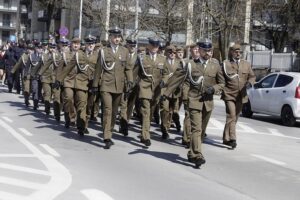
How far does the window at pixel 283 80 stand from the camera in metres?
17.1

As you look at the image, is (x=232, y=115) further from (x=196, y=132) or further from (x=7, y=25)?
(x=7, y=25)

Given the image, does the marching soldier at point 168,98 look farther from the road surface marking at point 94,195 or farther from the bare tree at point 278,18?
the bare tree at point 278,18

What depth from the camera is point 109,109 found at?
34.5 ft

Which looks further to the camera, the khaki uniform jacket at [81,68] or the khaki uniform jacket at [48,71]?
the khaki uniform jacket at [48,71]

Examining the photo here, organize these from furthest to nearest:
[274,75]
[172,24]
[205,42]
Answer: [172,24]
[274,75]
[205,42]

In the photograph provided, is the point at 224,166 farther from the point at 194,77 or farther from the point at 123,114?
the point at 123,114

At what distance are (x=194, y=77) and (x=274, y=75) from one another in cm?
922

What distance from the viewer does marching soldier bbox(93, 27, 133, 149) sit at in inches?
416

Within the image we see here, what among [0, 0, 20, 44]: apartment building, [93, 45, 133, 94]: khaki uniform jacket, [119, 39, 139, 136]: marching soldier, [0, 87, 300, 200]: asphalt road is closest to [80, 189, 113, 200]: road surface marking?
[0, 87, 300, 200]: asphalt road

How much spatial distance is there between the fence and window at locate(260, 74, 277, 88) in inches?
683

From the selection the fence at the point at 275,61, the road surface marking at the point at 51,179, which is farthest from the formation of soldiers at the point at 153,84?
the fence at the point at 275,61

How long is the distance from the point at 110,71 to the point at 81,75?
5.54 feet

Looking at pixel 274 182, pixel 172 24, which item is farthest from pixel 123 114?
pixel 172 24

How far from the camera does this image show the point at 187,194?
286 inches
